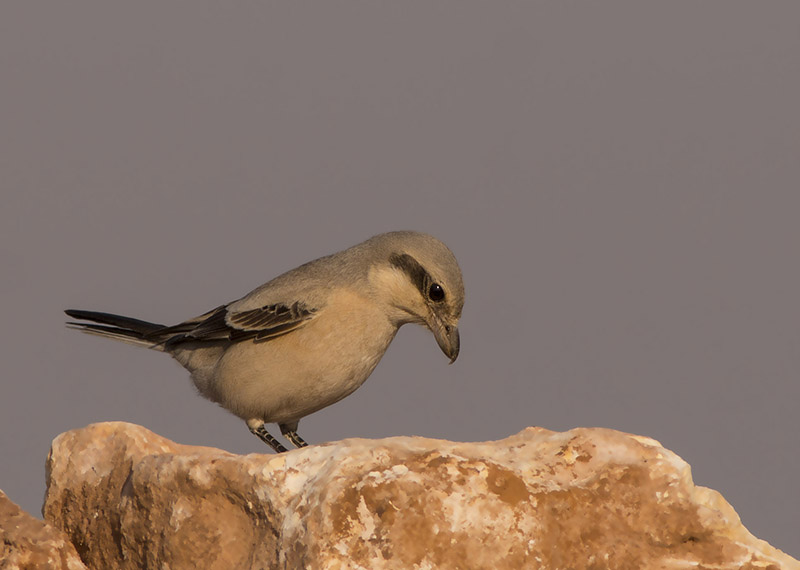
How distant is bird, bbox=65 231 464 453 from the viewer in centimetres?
956

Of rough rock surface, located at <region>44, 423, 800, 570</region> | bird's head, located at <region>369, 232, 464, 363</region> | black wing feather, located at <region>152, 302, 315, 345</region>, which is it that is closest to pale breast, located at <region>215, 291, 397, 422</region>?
black wing feather, located at <region>152, 302, 315, 345</region>

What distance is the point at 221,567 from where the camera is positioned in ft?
23.4

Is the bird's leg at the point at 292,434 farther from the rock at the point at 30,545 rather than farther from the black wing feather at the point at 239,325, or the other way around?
the rock at the point at 30,545

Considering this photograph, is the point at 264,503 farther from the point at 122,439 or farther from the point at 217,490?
the point at 122,439

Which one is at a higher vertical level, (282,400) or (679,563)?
(282,400)

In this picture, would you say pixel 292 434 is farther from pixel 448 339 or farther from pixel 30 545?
pixel 30 545

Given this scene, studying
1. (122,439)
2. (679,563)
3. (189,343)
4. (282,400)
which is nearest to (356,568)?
(679,563)

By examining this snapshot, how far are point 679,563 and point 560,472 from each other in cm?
91

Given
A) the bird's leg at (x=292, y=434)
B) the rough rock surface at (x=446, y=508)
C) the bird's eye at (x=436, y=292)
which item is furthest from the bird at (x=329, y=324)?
the rough rock surface at (x=446, y=508)

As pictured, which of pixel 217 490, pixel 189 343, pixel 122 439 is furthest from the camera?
pixel 189 343

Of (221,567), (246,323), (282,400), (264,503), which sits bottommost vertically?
(221,567)

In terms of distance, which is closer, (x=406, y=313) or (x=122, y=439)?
(x=122, y=439)

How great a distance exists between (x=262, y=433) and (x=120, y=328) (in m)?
2.27

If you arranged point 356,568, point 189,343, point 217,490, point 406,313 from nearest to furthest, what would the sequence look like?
point 356,568
point 217,490
point 406,313
point 189,343
